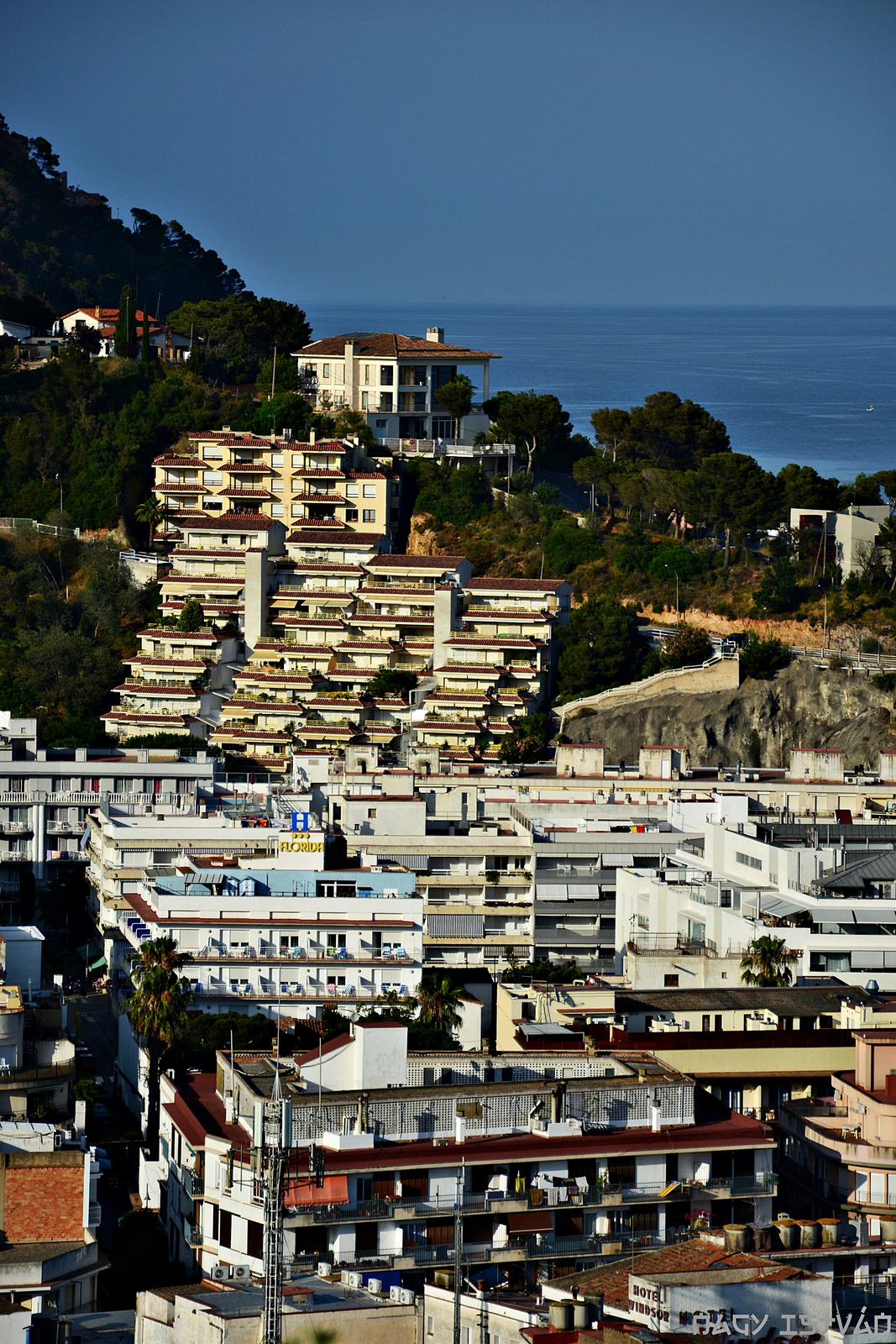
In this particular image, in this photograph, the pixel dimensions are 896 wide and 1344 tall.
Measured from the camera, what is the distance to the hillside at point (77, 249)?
11681 centimetres

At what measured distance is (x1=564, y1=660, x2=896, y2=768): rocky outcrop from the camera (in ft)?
251

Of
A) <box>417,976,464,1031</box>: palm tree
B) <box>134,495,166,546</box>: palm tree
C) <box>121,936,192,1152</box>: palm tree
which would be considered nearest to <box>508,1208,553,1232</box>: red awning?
<box>121,936,192,1152</box>: palm tree

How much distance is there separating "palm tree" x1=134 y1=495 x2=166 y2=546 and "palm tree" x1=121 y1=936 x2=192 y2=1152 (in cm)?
4375

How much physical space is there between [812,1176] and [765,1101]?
13.6 feet

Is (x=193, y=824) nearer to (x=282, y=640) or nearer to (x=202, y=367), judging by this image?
(x=282, y=640)

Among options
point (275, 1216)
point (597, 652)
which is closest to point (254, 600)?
point (597, 652)

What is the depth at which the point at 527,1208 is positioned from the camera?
31375 mm

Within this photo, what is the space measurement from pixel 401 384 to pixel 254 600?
14230 millimetres

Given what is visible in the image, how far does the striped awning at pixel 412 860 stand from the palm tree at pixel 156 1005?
1321 centimetres

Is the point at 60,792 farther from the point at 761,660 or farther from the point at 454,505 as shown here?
the point at 454,505

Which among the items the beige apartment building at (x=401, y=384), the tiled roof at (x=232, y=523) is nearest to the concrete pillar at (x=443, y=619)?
the tiled roof at (x=232, y=523)

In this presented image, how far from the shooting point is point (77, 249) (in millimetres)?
120812

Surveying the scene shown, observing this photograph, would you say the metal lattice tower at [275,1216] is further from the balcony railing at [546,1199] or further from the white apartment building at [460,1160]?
the balcony railing at [546,1199]

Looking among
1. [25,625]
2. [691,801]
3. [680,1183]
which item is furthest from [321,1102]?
[25,625]
